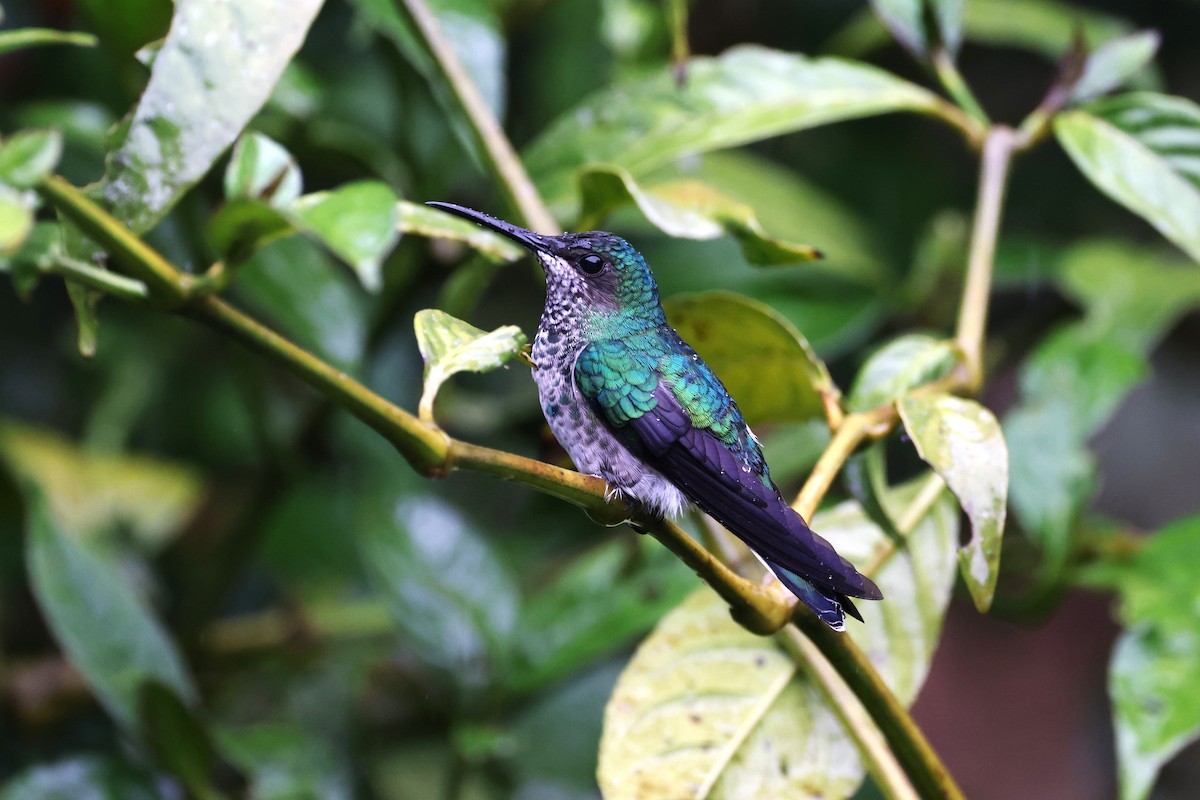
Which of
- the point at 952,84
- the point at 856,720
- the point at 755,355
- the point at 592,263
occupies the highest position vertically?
the point at 952,84

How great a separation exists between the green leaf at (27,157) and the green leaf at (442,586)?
1025 millimetres

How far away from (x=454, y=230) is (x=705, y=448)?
35cm

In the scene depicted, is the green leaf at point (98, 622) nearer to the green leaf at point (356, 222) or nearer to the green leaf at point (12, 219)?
the green leaf at point (356, 222)

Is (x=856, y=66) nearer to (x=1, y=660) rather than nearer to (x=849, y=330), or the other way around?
(x=849, y=330)

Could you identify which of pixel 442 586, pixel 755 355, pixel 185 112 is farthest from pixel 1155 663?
Result: pixel 185 112

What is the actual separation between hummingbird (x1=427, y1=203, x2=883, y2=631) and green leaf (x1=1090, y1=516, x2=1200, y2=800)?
0.62m

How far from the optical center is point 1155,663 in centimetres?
124

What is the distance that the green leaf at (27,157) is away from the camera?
1.86ft

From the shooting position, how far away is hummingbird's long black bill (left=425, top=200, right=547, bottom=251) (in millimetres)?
714

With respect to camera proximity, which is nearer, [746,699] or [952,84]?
[746,699]

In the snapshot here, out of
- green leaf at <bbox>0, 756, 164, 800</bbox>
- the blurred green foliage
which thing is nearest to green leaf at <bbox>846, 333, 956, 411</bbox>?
the blurred green foliage

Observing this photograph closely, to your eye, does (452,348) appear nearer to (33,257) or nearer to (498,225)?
(498,225)

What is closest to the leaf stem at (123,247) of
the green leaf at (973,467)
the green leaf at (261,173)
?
the green leaf at (261,173)

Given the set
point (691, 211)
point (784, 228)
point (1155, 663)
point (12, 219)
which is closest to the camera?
point (12, 219)
